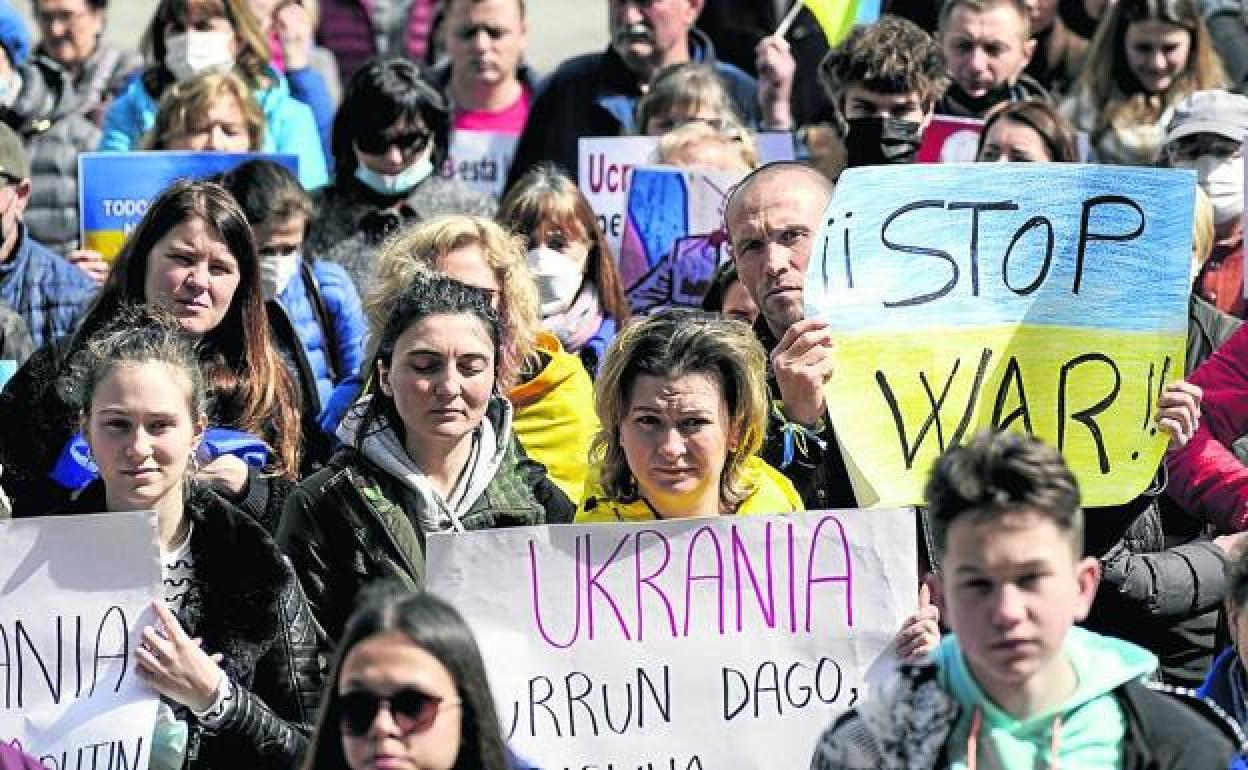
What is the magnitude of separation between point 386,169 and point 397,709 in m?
4.67

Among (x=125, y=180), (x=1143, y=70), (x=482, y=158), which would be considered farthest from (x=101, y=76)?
(x=1143, y=70)

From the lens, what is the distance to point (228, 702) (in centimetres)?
520

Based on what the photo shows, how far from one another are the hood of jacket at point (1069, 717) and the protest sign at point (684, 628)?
1.24 metres

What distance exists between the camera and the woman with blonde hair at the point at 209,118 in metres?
8.86

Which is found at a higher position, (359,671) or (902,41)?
(902,41)

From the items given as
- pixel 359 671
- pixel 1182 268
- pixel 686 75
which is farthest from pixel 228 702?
pixel 686 75

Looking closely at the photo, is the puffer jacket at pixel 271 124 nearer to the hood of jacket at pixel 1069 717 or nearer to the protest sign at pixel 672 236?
the protest sign at pixel 672 236

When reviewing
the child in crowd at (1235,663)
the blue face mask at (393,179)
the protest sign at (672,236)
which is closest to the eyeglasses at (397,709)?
the child in crowd at (1235,663)

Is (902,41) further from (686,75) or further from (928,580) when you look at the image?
(928,580)

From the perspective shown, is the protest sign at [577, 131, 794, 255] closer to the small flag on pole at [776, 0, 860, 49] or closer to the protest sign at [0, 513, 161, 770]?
the small flag on pole at [776, 0, 860, 49]

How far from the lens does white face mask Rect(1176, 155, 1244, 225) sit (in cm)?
801

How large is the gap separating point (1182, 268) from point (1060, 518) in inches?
70.7

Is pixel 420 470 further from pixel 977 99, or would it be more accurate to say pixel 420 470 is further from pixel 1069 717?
pixel 977 99

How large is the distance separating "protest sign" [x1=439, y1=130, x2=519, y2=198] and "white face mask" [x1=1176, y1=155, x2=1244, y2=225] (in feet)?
9.31
